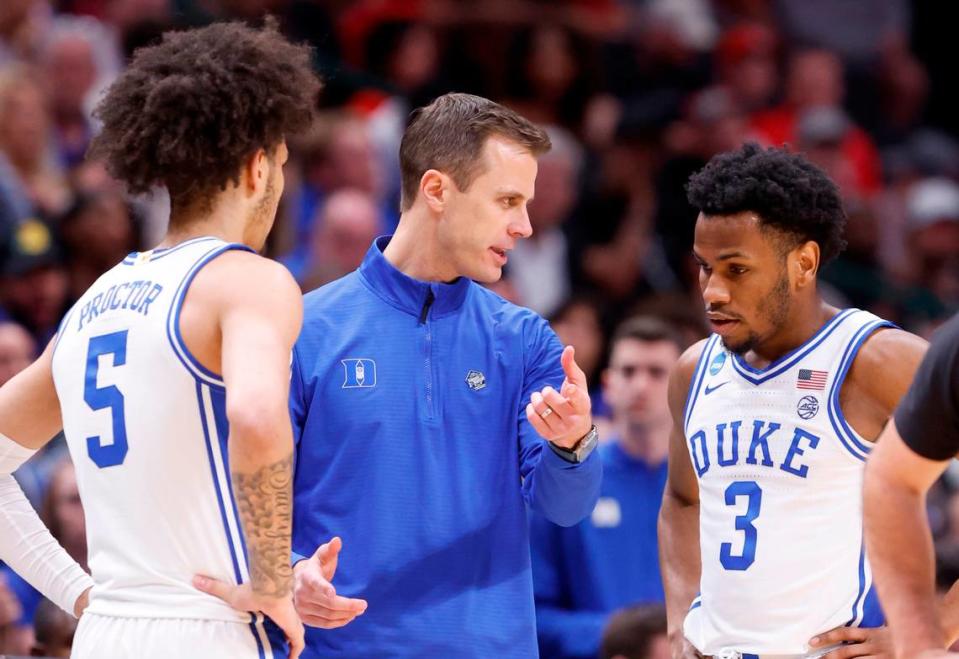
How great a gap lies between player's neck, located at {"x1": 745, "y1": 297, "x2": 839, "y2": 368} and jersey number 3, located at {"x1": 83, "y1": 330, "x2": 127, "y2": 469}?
6.57 ft

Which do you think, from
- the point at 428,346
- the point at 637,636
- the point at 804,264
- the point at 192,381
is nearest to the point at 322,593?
the point at 192,381

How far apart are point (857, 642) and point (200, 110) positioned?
7.79ft

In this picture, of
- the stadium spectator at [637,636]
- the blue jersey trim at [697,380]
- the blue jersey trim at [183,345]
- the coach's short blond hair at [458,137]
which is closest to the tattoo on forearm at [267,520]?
the blue jersey trim at [183,345]

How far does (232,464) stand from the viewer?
3338 millimetres

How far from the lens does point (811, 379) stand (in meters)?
4.29

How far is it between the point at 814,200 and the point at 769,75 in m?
7.52

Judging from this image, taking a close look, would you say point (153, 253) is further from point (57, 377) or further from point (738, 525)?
point (738, 525)

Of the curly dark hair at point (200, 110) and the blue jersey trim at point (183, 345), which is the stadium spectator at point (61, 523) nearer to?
the curly dark hair at point (200, 110)

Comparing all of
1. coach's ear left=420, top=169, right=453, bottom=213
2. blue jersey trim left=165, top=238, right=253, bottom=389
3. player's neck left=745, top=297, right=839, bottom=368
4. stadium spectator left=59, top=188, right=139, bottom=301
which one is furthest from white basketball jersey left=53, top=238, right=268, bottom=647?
stadium spectator left=59, top=188, right=139, bottom=301

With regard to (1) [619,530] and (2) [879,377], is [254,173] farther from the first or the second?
(1) [619,530]

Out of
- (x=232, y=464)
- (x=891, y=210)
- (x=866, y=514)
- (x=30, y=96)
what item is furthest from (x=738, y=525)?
(x=891, y=210)

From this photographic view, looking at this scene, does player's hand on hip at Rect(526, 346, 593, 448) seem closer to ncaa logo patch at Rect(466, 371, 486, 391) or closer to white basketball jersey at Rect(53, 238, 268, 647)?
ncaa logo patch at Rect(466, 371, 486, 391)

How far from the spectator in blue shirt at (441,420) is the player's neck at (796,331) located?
644mm

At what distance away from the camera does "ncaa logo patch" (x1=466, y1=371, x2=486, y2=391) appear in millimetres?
4430
